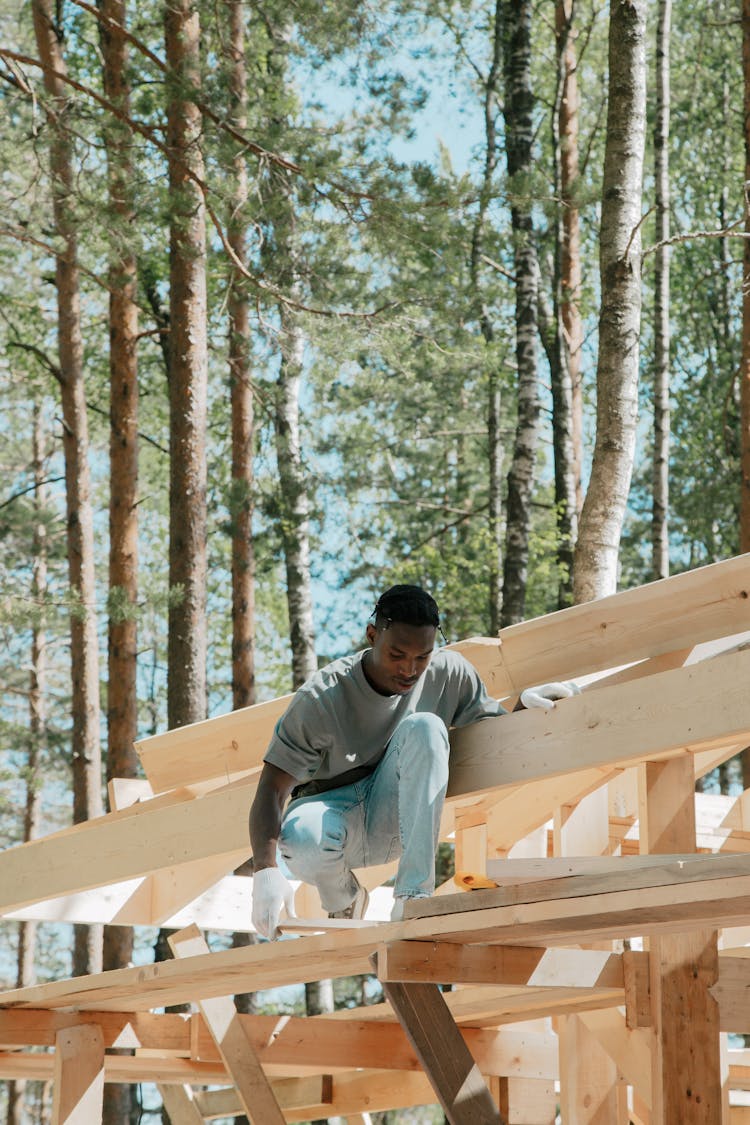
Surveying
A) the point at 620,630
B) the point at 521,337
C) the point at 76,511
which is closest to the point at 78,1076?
the point at 620,630

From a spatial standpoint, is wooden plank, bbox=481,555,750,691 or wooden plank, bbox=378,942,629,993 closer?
wooden plank, bbox=378,942,629,993

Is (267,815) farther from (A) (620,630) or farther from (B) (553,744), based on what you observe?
(A) (620,630)

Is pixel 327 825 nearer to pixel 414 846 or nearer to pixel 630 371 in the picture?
pixel 414 846

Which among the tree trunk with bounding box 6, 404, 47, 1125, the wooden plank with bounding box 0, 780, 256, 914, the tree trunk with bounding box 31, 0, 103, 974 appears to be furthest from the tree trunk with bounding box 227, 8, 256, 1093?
the wooden plank with bounding box 0, 780, 256, 914

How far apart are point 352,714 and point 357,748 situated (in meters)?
0.10

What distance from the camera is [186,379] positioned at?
10.8 meters

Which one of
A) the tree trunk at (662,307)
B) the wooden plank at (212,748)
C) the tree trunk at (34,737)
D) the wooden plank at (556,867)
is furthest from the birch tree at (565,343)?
the wooden plank at (556,867)

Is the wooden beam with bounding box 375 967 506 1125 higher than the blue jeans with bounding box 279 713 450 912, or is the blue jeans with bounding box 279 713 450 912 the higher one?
the blue jeans with bounding box 279 713 450 912

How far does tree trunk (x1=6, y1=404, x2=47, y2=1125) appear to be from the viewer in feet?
60.1

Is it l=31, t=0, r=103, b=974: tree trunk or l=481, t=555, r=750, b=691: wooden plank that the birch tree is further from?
l=481, t=555, r=750, b=691: wooden plank

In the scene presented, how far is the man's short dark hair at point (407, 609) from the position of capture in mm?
3787

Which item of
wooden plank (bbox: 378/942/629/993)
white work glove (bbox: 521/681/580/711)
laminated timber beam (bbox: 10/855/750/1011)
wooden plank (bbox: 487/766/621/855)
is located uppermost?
white work glove (bbox: 521/681/580/711)

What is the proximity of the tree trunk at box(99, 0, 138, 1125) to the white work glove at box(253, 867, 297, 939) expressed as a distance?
778 cm

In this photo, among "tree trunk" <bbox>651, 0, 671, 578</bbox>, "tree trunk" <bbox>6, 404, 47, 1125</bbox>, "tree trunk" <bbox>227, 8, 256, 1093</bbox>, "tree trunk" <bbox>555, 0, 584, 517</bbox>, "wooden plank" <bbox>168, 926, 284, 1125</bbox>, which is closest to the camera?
"wooden plank" <bbox>168, 926, 284, 1125</bbox>
